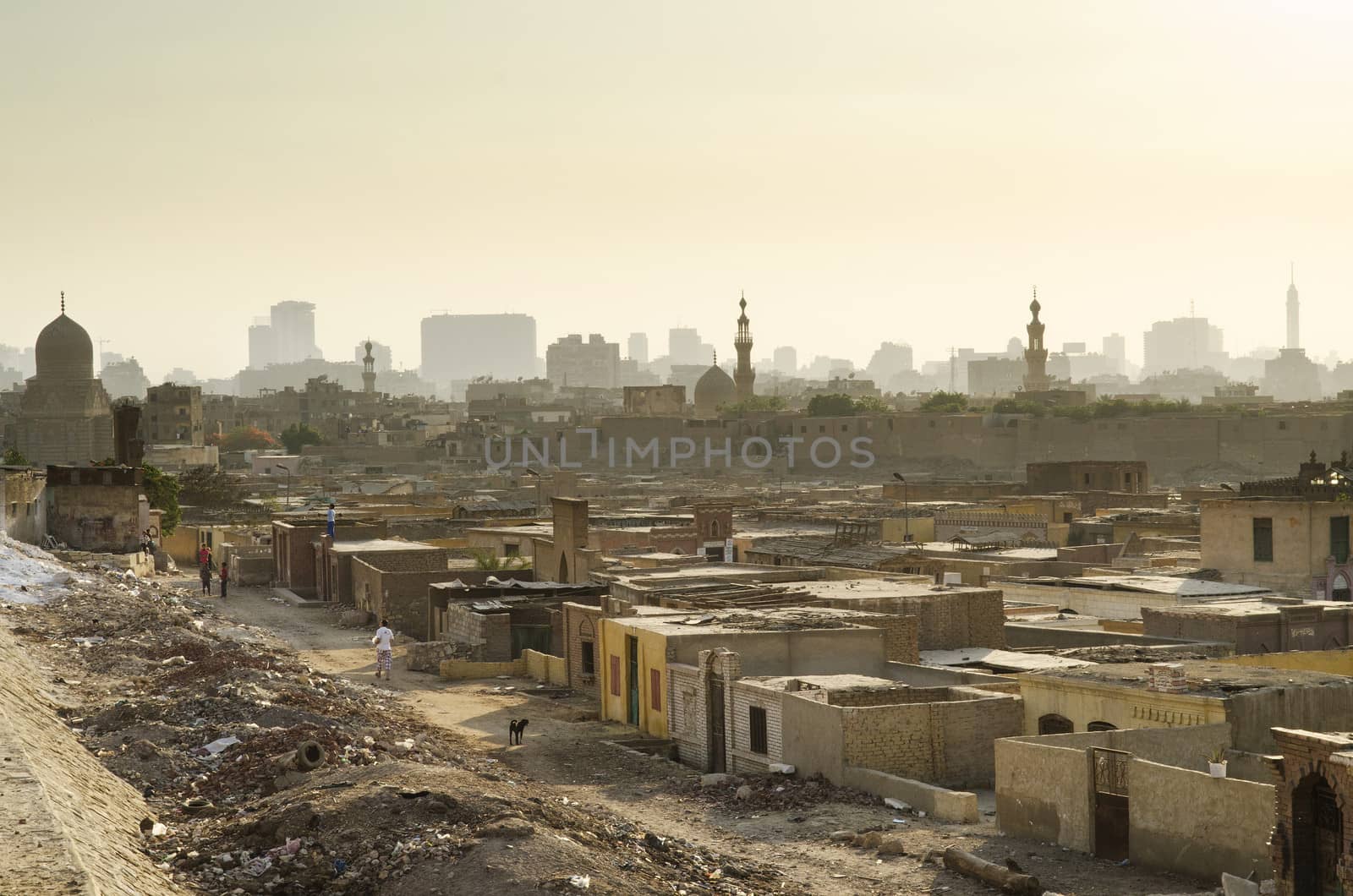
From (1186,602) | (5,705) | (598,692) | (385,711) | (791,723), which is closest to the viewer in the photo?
(5,705)

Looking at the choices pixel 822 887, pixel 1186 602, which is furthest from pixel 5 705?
pixel 1186 602

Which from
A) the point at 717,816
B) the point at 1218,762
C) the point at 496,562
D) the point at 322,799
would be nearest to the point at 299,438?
the point at 496,562

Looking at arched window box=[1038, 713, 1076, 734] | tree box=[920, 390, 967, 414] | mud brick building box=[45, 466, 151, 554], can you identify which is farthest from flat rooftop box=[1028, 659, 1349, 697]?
tree box=[920, 390, 967, 414]

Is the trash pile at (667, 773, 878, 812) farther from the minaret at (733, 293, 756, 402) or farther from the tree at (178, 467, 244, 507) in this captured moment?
the minaret at (733, 293, 756, 402)

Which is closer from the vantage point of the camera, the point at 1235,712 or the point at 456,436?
the point at 1235,712

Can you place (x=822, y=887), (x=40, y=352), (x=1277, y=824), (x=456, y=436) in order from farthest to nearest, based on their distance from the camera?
1. (x=456, y=436)
2. (x=40, y=352)
3. (x=822, y=887)
4. (x=1277, y=824)

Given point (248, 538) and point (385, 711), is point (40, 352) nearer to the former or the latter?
point (248, 538)

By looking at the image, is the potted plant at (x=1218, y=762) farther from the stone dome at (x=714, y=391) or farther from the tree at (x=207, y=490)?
the stone dome at (x=714, y=391)

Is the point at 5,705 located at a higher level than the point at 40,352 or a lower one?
lower
